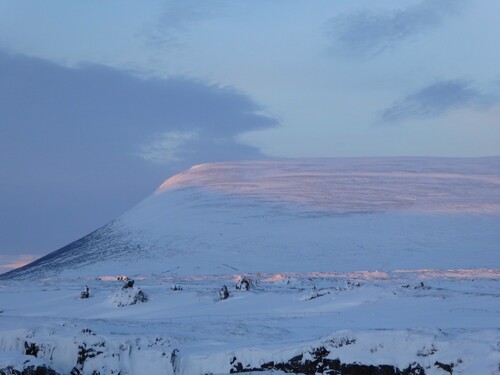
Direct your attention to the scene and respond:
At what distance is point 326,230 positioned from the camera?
6981 cm

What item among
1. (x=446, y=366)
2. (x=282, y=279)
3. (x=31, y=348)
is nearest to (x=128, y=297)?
(x=282, y=279)

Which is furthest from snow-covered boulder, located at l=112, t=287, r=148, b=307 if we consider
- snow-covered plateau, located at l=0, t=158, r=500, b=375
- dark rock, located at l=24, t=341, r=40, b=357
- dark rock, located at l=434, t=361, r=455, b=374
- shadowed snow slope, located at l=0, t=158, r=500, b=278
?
shadowed snow slope, located at l=0, t=158, r=500, b=278

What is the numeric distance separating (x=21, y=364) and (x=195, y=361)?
3.80 metres

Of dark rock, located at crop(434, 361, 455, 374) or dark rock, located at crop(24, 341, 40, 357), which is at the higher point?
dark rock, located at crop(24, 341, 40, 357)

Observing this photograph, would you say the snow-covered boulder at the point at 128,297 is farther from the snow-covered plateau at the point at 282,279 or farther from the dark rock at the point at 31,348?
the dark rock at the point at 31,348

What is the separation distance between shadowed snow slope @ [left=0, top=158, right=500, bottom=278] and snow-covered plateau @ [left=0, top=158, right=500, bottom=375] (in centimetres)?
27

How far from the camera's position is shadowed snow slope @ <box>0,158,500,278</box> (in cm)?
→ 6034

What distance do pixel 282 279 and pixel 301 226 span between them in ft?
90.9

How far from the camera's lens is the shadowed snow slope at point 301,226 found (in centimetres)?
6034

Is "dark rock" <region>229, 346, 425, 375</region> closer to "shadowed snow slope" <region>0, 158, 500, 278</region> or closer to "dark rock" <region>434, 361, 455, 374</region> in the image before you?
"dark rock" <region>434, 361, 455, 374</region>

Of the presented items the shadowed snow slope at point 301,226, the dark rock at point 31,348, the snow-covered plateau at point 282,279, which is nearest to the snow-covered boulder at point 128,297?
the snow-covered plateau at point 282,279

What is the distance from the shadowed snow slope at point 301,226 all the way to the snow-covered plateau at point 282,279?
0.27 meters

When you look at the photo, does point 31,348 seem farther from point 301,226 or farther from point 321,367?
point 301,226

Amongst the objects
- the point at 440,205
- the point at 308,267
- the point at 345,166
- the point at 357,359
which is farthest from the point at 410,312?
the point at 345,166
